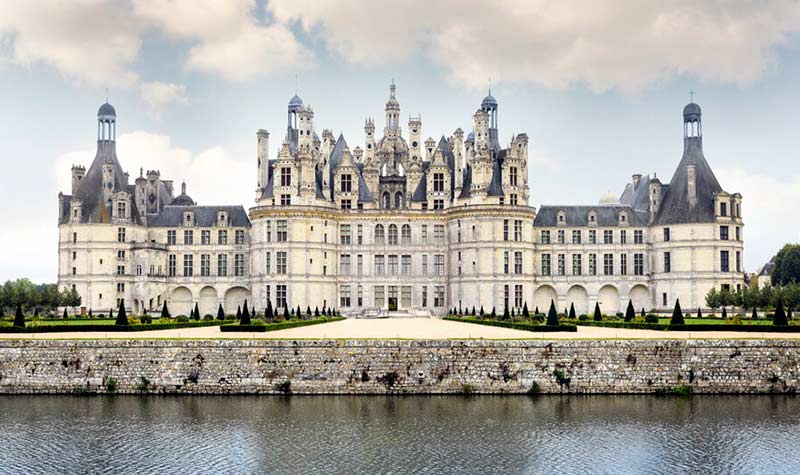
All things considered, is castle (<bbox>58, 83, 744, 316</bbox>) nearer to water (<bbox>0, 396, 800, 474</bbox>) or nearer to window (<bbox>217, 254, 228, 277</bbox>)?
window (<bbox>217, 254, 228, 277</bbox>)

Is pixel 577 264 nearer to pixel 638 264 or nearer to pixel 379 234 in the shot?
pixel 638 264

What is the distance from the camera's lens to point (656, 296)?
7425 centimetres

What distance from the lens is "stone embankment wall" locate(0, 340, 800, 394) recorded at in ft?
118

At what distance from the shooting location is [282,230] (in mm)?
72438

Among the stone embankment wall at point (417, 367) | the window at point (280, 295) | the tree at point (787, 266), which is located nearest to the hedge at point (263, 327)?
the stone embankment wall at point (417, 367)

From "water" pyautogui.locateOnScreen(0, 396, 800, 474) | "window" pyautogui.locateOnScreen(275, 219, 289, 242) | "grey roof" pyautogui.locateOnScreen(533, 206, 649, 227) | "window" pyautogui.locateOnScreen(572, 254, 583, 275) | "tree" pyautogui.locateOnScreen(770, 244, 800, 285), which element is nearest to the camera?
"water" pyautogui.locateOnScreen(0, 396, 800, 474)

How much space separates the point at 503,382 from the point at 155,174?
52.4 m

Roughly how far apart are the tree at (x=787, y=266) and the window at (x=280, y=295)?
48.7 metres

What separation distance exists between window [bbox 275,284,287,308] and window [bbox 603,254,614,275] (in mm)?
27133

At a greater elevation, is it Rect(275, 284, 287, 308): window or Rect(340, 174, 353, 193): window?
Rect(340, 174, 353, 193): window

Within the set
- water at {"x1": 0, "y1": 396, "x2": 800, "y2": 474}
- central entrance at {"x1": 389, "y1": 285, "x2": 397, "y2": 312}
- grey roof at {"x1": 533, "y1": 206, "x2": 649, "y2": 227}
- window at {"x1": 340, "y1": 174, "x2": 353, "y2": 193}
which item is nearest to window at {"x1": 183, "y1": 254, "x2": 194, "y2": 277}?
window at {"x1": 340, "y1": 174, "x2": 353, "y2": 193}

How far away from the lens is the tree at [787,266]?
88188 millimetres

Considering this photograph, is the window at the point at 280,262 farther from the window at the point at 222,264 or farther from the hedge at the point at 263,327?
the hedge at the point at 263,327

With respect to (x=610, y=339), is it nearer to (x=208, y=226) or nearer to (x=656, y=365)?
(x=656, y=365)
